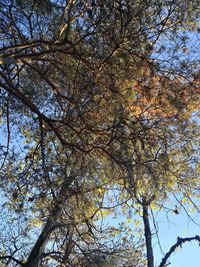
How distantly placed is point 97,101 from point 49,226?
8.83ft

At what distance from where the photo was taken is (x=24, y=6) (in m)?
5.75

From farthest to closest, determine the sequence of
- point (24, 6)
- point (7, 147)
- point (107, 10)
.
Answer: point (7, 147) < point (24, 6) < point (107, 10)

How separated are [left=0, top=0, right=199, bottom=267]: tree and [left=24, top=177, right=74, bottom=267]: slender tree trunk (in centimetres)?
2

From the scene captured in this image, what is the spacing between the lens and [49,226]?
7.43 metres

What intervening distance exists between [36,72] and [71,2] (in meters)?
1.26

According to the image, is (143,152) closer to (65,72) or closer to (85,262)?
(65,72)

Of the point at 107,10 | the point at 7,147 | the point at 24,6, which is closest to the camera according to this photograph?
the point at 107,10

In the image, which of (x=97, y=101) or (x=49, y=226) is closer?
(x=97, y=101)

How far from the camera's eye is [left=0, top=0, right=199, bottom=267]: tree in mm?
5539

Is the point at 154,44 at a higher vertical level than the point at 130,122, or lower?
higher

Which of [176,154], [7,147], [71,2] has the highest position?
[71,2]

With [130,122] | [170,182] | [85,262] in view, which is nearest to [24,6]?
[130,122]

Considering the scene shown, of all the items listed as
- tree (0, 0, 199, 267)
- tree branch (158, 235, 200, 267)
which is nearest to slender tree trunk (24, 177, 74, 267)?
tree (0, 0, 199, 267)

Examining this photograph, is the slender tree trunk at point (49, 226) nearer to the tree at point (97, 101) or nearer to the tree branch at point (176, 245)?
the tree at point (97, 101)
